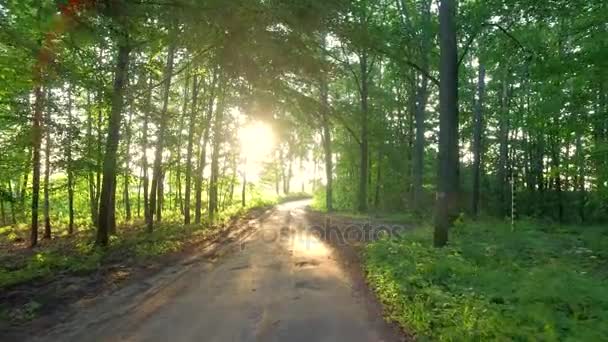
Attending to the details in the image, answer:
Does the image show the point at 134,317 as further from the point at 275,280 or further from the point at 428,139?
the point at 428,139

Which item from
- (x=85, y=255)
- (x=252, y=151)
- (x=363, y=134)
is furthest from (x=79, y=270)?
(x=252, y=151)

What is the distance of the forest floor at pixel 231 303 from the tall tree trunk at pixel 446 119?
2429 millimetres

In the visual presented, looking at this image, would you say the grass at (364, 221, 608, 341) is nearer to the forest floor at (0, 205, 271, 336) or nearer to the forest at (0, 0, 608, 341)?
the forest at (0, 0, 608, 341)

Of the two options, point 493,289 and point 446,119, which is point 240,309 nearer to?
point 493,289

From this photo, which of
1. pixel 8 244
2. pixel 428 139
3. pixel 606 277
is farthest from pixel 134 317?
pixel 428 139

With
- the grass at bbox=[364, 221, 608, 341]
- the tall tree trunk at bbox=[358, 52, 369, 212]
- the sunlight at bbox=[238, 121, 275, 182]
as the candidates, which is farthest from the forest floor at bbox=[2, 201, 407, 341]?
the sunlight at bbox=[238, 121, 275, 182]

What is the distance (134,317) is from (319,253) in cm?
689

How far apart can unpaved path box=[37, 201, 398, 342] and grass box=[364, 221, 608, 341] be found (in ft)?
2.10

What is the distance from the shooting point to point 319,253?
43.9 feet

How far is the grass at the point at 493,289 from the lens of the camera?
5.40m

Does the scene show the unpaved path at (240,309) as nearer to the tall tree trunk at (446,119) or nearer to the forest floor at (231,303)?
the forest floor at (231,303)

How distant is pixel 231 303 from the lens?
801 centimetres

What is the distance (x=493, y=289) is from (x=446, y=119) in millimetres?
5682

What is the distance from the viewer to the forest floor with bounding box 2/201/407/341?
255 inches
